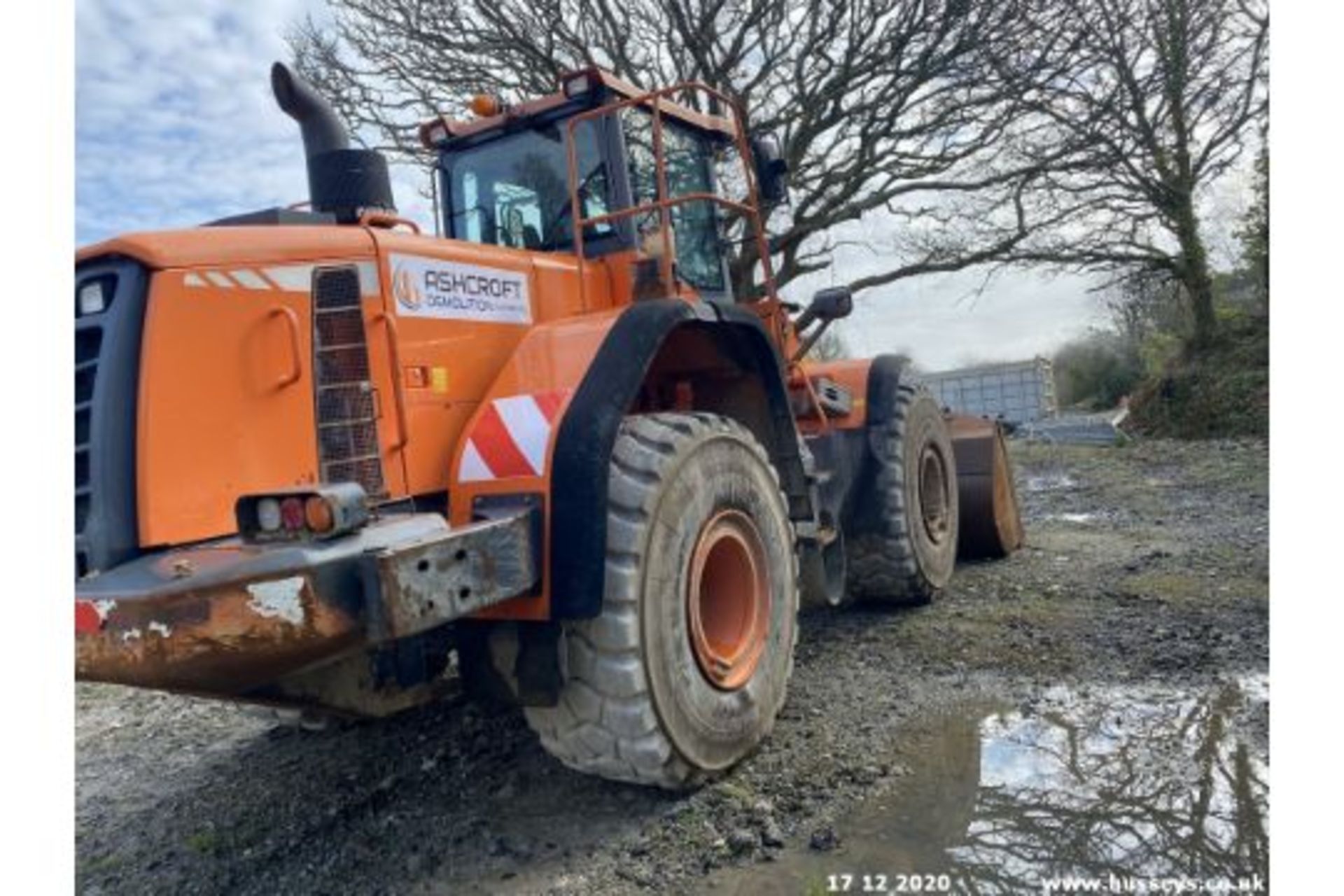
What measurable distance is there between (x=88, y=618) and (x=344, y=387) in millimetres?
992

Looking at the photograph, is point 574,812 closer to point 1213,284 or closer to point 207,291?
point 207,291

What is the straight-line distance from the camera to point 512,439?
3.18 metres

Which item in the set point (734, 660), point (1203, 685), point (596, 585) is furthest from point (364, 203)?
point (1203, 685)

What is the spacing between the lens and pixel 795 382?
212 inches

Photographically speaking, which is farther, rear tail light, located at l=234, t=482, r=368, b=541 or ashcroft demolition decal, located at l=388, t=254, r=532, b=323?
ashcroft demolition decal, located at l=388, t=254, r=532, b=323

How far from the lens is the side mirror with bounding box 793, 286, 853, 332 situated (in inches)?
213

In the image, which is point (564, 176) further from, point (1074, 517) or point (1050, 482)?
point (1050, 482)

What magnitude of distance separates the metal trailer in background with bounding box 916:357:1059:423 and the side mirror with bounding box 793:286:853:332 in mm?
17691

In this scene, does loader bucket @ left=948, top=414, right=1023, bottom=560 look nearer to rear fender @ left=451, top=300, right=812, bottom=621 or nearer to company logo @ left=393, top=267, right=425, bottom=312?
rear fender @ left=451, top=300, right=812, bottom=621

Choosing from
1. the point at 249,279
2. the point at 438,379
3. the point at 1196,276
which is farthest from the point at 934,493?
the point at 1196,276

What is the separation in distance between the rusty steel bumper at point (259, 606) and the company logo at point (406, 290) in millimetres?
871

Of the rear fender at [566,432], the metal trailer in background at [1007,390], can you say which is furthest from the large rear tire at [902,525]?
the metal trailer in background at [1007,390]

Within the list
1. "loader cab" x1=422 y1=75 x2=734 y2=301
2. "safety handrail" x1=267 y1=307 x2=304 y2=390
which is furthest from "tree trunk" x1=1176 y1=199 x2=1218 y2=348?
"safety handrail" x1=267 y1=307 x2=304 y2=390

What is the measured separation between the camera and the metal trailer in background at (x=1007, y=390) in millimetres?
22938
